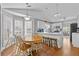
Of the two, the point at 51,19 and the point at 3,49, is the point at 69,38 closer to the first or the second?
the point at 51,19

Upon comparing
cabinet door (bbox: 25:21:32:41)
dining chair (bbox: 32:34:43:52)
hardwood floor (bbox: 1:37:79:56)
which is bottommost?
hardwood floor (bbox: 1:37:79:56)

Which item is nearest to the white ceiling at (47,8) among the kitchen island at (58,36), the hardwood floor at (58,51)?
the kitchen island at (58,36)

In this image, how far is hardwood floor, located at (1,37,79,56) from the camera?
237cm

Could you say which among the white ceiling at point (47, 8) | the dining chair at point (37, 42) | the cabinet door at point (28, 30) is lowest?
the dining chair at point (37, 42)

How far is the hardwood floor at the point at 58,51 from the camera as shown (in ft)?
7.78

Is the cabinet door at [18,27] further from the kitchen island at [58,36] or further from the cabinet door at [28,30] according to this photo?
the kitchen island at [58,36]

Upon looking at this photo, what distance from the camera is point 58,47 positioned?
2.44 metres

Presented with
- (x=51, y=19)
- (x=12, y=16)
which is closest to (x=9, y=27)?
(x=12, y=16)

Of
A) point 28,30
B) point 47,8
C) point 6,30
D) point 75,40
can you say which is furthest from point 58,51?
point 6,30

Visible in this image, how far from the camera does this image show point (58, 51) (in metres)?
2.42

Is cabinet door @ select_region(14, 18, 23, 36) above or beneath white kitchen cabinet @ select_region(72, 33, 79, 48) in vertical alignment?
above

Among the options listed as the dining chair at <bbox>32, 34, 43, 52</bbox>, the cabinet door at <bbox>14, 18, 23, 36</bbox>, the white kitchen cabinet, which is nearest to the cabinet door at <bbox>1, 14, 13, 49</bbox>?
the cabinet door at <bbox>14, 18, 23, 36</bbox>

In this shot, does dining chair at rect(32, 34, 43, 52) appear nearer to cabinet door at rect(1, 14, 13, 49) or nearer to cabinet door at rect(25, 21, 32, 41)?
cabinet door at rect(25, 21, 32, 41)

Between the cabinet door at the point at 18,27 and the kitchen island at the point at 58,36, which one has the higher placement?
the cabinet door at the point at 18,27
